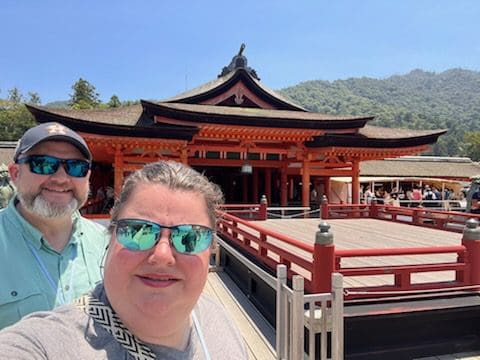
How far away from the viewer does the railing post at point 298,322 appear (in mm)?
3979

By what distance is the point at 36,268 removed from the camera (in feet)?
6.25

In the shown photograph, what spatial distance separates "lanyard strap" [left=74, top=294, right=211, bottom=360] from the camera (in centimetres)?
118

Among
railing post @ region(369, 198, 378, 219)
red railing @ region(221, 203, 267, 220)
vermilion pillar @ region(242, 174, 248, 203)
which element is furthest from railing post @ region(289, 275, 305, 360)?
vermilion pillar @ region(242, 174, 248, 203)

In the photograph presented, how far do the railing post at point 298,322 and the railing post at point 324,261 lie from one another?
0.48 m

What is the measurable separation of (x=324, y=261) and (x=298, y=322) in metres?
0.81

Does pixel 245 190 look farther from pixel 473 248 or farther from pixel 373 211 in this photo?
pixel 473 248

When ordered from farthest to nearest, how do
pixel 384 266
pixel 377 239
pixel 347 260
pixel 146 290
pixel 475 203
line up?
pixel 475 203
pixel 377 239
pixel 347 260
pixel 384 266
pixel 146 290

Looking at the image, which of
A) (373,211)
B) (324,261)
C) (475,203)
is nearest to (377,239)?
(373,211)

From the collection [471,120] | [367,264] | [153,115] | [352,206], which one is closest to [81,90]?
[153,115]

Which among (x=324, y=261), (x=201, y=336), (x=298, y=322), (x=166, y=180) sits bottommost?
(x=298, y=322)

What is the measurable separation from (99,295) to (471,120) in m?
188

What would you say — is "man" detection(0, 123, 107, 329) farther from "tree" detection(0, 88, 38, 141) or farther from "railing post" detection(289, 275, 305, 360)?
"tree" detection(0, 88, 38, 141)

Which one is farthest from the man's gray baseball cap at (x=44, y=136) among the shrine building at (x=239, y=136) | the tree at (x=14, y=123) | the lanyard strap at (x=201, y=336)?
the tree at (x=14, y=123)

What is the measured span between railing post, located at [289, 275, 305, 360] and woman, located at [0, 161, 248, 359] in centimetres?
272
